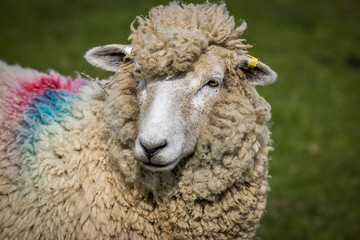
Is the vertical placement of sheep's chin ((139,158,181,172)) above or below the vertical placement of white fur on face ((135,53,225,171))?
below

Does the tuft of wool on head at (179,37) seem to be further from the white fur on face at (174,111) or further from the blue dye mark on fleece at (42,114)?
the blue dye mark on fleece at (42,114)

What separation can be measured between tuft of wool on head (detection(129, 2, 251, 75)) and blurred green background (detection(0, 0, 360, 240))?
372cm

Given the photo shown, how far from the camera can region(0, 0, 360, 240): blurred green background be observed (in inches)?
253

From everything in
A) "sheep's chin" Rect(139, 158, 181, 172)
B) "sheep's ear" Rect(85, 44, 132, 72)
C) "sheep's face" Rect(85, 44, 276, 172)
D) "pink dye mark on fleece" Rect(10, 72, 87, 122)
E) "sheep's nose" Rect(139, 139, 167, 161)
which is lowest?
"sheep's chin" Rect(139, 158, 181, 172)

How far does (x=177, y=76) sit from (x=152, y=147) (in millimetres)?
611

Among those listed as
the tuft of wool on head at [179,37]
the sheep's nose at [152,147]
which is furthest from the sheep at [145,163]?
the sheep's nose at [152,147]

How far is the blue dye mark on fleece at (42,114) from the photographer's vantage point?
9.54ft

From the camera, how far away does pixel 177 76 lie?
9.07ft

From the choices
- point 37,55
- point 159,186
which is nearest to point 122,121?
point 159,186

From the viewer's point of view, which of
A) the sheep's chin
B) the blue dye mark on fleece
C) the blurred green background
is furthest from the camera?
the blurred green background

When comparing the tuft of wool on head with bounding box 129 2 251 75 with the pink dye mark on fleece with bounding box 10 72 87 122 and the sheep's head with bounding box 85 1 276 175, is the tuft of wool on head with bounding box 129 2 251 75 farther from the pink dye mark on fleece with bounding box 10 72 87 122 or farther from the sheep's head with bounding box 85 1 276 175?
the pink dye mark on fleece with bounding box 10 72 87 122

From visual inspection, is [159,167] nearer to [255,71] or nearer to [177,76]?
[177,76]

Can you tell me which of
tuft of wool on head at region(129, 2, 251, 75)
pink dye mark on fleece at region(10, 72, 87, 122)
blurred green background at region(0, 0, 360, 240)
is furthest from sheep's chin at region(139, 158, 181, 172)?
blurred green background at region(0, 0, 360, 240)

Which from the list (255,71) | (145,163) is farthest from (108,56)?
(255,71)
